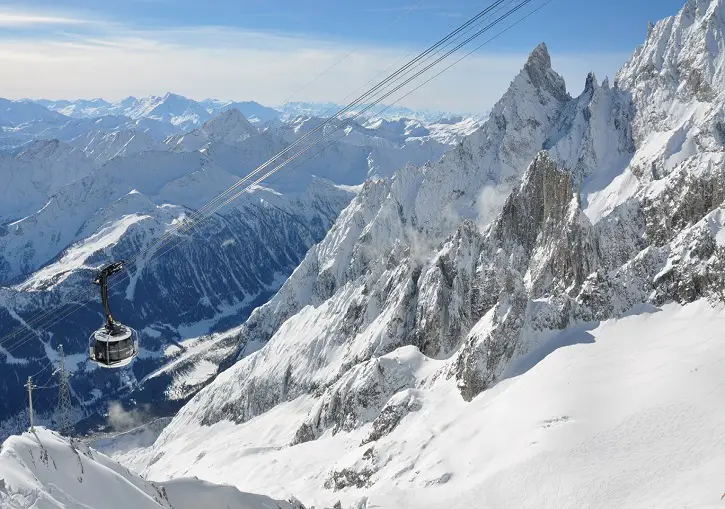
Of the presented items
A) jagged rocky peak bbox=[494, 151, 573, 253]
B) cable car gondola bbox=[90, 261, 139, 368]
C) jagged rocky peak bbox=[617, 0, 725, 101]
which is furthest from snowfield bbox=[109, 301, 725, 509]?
jagged rocky peak bbox=[617, 0, 725, 101]

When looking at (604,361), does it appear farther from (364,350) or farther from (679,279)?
(364,350)

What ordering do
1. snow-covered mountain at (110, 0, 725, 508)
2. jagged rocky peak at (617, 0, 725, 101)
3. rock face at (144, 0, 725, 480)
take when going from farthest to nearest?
jagged rocky peak at (617, 0, 725, 101) → rock face at (144, 0, 725, 480) → snow-covered mountain at (110, 0, 725, 508)

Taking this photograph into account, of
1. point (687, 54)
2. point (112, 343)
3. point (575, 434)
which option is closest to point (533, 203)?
point (575, 434)

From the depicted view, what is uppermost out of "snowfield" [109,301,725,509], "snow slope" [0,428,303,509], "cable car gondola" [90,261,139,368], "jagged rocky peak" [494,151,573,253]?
"cable car gondola" [90,261,139,368]

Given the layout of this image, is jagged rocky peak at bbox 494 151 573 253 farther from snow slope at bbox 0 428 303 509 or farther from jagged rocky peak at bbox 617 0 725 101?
snow slope at bbox 0 428 303 509

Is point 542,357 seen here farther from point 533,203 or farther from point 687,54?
point 687,54

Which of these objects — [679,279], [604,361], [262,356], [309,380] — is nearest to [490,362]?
[604,361]
